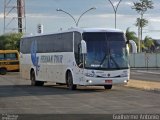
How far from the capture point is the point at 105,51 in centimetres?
2505

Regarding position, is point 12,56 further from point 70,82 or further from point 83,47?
point 83,47

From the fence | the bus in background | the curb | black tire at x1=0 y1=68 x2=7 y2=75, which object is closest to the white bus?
the curb

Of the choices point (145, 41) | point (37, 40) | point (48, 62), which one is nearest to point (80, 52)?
point (48, 62)

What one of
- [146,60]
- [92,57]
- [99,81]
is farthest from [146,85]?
[146,60]

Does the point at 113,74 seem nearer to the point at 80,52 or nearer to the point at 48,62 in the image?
the point at 80,52

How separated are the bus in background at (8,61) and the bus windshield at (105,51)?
30443mm

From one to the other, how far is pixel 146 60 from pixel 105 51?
181 feet

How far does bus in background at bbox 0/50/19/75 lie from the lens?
54781 mm

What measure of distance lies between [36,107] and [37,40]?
51.1 feet

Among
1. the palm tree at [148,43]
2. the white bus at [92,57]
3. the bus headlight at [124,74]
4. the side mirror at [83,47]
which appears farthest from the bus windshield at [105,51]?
the palm tree at [148,43]

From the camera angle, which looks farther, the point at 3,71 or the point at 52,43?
the point at 3,71

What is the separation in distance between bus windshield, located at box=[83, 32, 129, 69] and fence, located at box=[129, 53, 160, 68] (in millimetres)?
53878

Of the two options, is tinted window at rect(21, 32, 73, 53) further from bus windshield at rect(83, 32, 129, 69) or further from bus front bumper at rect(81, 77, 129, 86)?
bus front bumper at rect(81, 77, 129, 86)

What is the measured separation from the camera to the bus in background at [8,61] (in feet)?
180
